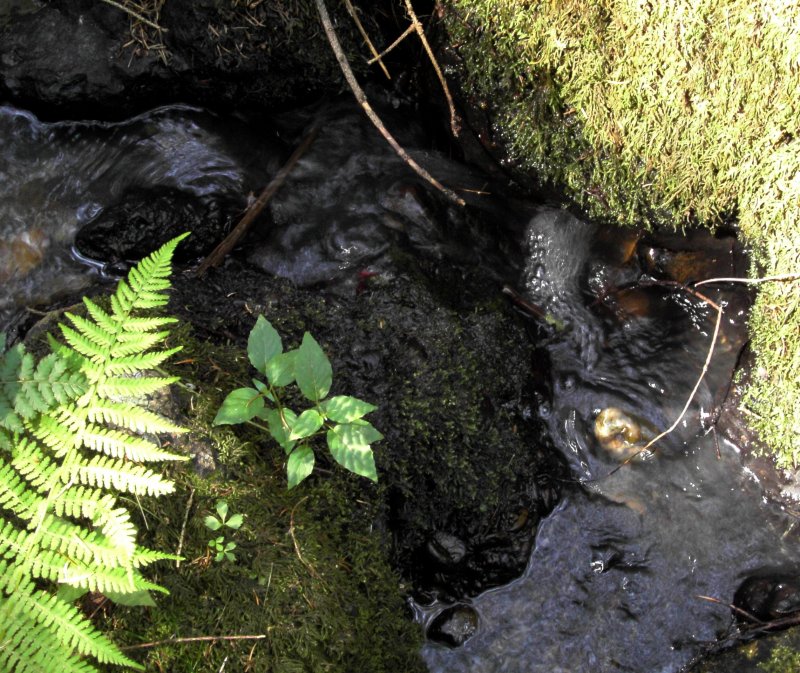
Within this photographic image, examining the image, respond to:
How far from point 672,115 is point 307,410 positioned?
2.00 metres

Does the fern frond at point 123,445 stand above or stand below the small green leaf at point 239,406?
above

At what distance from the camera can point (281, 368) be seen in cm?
237

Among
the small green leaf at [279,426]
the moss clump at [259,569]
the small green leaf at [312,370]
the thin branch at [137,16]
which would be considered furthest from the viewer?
the thin branch at [137,16]

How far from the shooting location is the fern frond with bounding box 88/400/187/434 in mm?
2061

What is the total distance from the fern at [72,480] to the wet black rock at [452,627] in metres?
1.51

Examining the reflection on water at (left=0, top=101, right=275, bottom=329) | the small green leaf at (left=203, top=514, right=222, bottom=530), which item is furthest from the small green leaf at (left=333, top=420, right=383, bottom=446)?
the reflection on water at (left=0, top=101, right=275, bottom=329)

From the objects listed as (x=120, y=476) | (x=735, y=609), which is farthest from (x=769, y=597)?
(x=120, y=476)

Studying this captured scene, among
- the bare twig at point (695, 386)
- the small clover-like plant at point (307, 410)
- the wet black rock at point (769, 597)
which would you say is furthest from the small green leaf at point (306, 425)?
the wet black rock at point (769, 597)

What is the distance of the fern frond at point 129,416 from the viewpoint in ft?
6.76

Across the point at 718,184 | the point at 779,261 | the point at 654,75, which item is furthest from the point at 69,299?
the point at 779,261

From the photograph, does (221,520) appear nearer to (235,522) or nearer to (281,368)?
(235,522)

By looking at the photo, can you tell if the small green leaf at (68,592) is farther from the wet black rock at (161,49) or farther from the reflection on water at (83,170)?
the wet black rock at (161,49)

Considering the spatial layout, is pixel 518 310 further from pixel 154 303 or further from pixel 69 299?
pixel 69 299

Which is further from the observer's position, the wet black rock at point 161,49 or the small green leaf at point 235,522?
the wet black rock at point 161,49
